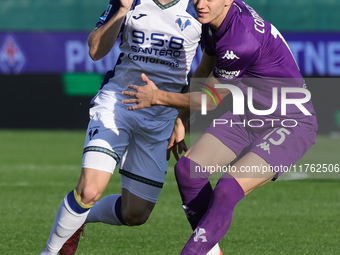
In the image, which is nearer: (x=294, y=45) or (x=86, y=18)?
(x=294, y=45)

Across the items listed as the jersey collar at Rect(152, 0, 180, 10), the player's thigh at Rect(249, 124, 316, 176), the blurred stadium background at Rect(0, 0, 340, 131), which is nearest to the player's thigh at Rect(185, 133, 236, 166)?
the player's thigh at Rect(249, 124, 316, 176)

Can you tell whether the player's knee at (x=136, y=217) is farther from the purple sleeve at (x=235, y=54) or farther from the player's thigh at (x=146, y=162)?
the purple sleeve at (x=235, y=54)

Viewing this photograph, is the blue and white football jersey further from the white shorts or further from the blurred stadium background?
the blurred stadium background

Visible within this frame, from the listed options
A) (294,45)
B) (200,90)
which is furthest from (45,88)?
(200,90)

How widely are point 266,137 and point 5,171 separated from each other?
6.29 m

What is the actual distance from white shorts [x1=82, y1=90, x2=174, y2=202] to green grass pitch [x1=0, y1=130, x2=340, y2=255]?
595 mm

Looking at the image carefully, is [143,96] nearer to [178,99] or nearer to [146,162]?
[178,99]

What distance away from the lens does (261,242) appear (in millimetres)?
5848

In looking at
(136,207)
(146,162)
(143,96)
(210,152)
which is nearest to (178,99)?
(143,96)

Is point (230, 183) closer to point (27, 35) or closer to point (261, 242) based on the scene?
point (261, 242)

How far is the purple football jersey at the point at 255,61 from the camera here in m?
4.28

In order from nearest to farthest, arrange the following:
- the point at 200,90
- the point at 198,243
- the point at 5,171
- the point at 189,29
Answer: the point at 198,243, the point at 200,90, the point at 189,29, the point at 5,171

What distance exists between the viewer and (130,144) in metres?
5.42

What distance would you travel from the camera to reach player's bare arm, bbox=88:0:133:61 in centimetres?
477
